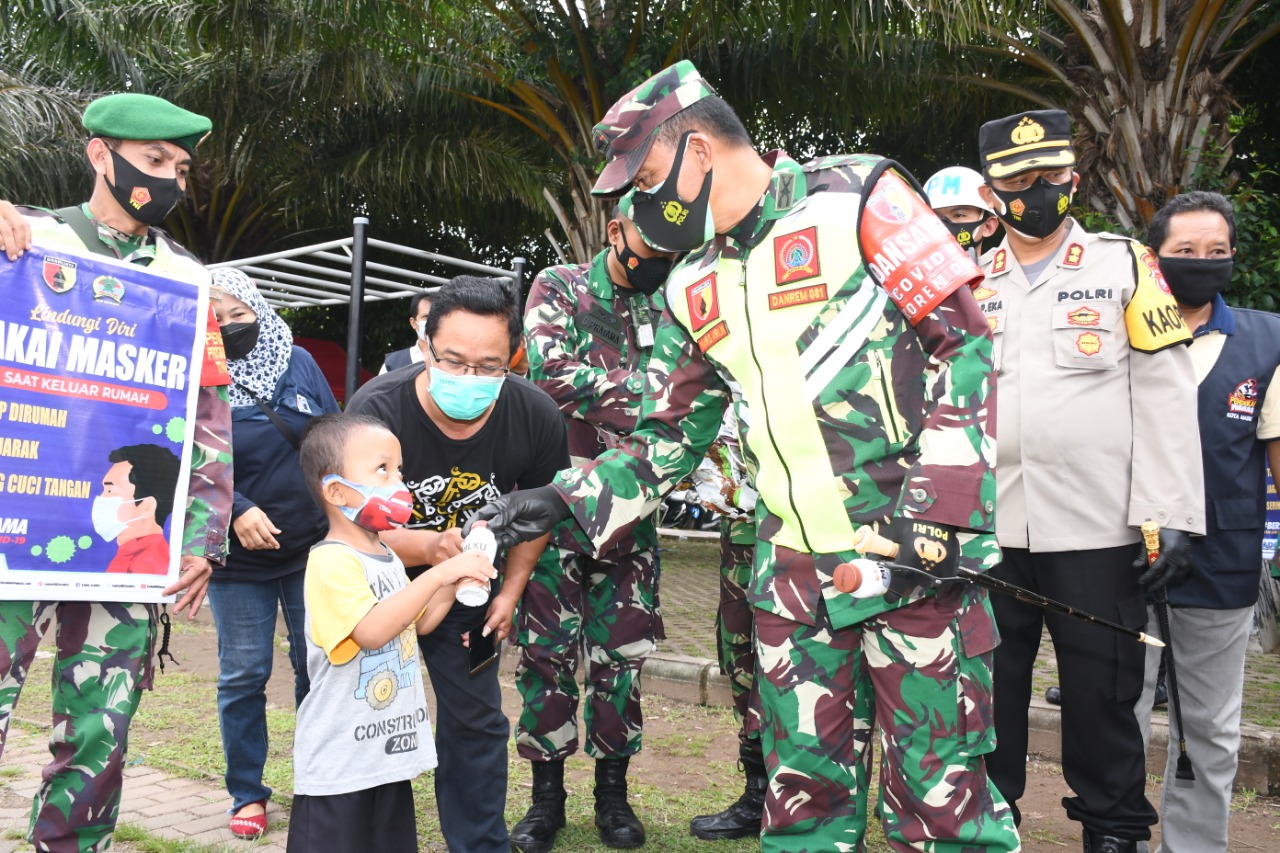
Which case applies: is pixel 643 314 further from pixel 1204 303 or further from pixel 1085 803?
pixel 1085 803

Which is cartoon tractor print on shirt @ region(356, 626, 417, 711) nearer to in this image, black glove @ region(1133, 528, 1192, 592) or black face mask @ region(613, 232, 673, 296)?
black face mask @ region(613, 232, 673, 296)

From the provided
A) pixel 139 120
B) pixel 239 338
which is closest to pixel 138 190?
pixel 139 120

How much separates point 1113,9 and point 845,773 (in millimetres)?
6646

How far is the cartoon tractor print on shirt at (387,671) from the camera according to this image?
2.96 metres

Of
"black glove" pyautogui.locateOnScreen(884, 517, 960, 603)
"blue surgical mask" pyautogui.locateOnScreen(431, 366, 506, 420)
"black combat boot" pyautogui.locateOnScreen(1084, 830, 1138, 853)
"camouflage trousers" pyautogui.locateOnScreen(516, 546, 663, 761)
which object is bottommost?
"black combat boot" pyautogui.locateOnScreen(1084, 830, 1138, 853)

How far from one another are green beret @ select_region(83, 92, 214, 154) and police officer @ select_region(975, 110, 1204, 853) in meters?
2.36

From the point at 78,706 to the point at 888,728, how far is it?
2.05 m

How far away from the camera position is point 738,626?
14.0ft

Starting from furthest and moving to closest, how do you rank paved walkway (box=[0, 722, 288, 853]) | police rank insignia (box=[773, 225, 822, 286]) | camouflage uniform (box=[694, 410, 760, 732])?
camouflage uniform (box=[694, 410, 760, 732]) → paved walkway (box=[0, 722, 288, 853]) → police rank insignia (box=[773, 225, 822, 286])

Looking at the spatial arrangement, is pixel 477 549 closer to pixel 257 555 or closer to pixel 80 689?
pixel 80 689

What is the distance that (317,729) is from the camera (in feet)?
9.52

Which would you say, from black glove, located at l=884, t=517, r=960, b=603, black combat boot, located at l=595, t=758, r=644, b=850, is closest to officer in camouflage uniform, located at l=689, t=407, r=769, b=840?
black combat boot, located at l=595, t=758, r=644, b=850

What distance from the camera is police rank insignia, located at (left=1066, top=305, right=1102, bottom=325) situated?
11.1ft

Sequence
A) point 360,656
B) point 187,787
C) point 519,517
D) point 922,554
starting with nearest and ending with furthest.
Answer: point 922,554 < point 519,517 < point 360,656 < point 187,787
